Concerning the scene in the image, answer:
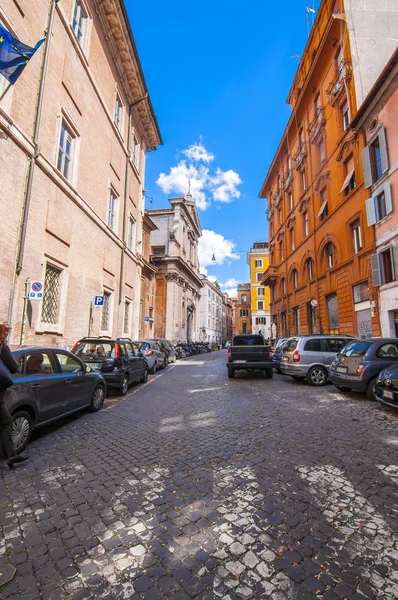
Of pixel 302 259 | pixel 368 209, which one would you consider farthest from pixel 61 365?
pixel 302 259

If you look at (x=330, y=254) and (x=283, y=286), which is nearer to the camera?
(x=330, y=254)

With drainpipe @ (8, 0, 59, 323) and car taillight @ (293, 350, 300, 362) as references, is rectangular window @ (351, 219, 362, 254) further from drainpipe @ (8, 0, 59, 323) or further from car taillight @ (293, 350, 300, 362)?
drainpipe @ (8, 0, 59, 323)

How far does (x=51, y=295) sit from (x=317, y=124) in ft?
73.9

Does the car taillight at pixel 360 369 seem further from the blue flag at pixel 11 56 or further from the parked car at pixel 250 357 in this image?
the blue flag at pixel 11 56

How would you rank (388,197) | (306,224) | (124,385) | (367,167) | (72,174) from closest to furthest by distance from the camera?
(124,385) < (72,174) < (388,197) < (367,167) < (306,224)

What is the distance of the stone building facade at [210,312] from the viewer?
229 feet

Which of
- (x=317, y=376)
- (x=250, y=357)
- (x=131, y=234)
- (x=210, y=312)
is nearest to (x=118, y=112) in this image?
(x=131, y=234)

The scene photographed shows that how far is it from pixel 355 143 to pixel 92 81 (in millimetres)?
14234

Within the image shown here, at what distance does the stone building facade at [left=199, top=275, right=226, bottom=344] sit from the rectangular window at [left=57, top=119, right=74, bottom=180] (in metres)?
50.6

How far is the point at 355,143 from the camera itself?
1772 centimetres

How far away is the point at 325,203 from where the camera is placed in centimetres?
2170

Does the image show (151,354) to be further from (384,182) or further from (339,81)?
(339,81)

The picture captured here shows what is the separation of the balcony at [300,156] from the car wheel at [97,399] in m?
25.7

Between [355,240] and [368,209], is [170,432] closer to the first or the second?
[368,209]
